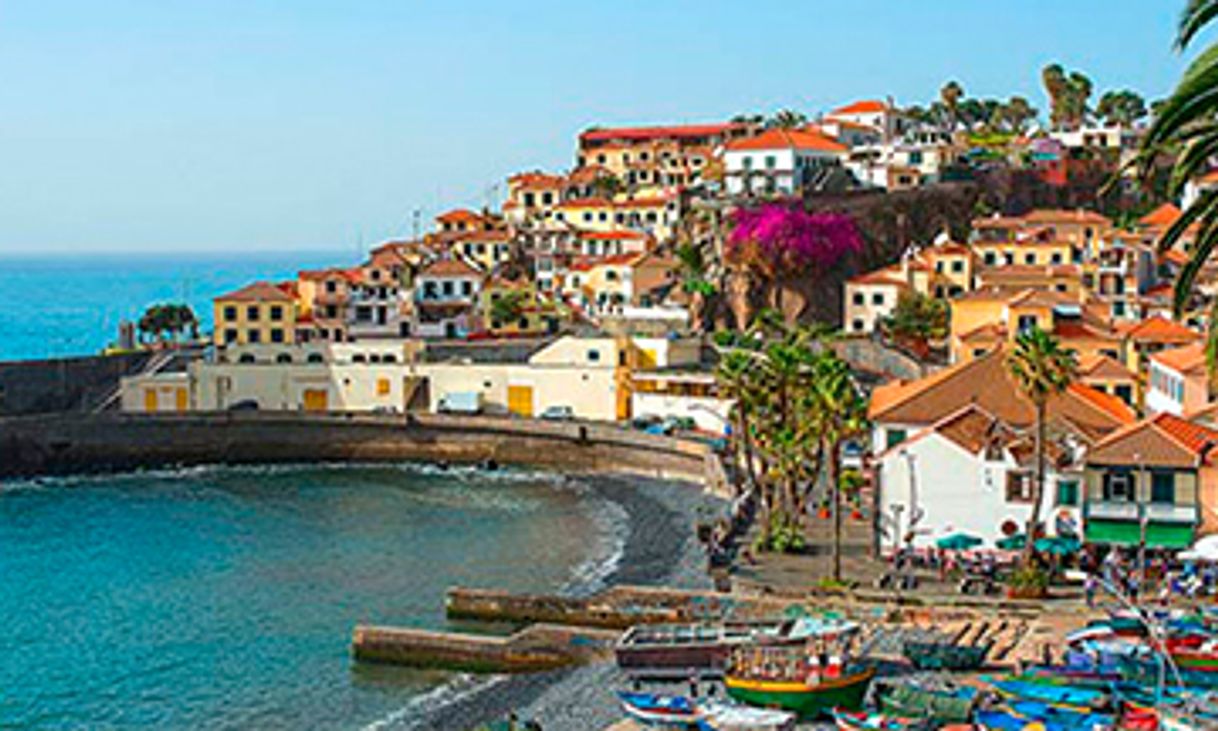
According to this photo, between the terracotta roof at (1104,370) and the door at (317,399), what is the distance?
4640 centimetres

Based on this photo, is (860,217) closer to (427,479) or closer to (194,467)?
(427,479)

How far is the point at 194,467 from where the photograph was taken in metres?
86.8

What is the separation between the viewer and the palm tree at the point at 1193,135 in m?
19.7

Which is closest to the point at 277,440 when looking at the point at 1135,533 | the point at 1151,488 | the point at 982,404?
the point at 982,404

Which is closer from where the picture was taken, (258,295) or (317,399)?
(317,399)

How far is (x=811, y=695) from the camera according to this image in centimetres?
3684

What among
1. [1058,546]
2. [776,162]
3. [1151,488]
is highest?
[776,162]

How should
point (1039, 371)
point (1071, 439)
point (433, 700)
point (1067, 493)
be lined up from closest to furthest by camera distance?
1. point (433, 700)
2. point (1039, 371)
3. point (1067, 493)
4. point (1071, 439)

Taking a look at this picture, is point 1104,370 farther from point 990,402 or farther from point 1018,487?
point 1018,487

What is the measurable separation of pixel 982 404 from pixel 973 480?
5080 mm

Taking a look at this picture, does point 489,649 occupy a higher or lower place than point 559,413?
lower

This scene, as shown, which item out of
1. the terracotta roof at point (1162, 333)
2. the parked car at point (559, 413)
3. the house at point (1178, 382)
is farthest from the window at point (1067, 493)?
the parked car at point (559, 413)

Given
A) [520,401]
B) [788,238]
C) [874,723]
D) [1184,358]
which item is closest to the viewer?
[874,723]

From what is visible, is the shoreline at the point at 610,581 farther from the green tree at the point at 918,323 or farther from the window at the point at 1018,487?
the green tree at the point at 918,323
